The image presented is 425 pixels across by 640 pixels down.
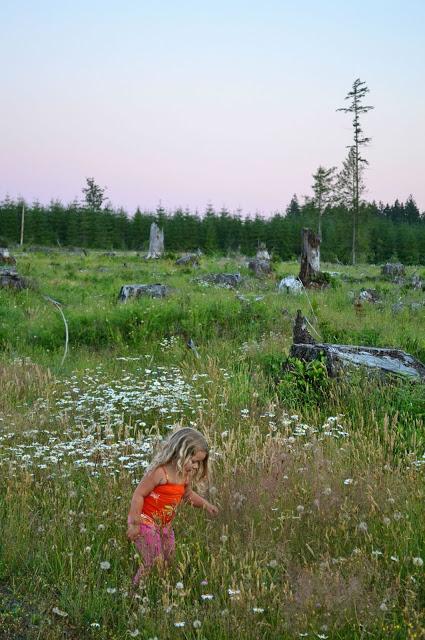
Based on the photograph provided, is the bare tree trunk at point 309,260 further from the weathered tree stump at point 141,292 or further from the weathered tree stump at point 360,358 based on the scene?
the weathered tree stump at point 360,358

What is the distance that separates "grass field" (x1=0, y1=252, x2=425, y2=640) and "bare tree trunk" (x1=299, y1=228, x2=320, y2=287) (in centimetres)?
934

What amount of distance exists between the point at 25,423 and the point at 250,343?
473 centimetres

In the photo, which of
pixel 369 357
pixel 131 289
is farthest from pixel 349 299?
pixel 369 357

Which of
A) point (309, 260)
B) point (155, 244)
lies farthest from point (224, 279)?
point (155, 244)

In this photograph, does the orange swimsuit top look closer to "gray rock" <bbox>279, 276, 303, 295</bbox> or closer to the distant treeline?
"gray rock" <bbox>279, 276, 303, 295</bbox>

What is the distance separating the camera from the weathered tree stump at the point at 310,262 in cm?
1809

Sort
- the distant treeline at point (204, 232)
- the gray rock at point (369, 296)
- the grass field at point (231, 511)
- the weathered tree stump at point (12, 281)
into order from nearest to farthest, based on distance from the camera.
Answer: the grass field at point (231, 511), the gray rock at point (369, 296), the weathered tree stump at point (12, 281), the distant treeline at point (204, 232)

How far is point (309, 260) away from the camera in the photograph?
60.0ft

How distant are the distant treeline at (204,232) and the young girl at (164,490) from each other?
151 feet

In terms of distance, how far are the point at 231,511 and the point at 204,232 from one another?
5882cm

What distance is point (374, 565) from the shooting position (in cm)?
356

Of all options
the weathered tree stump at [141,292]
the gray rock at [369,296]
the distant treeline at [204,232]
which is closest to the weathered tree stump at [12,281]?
the weathered tree stump at [141,292]

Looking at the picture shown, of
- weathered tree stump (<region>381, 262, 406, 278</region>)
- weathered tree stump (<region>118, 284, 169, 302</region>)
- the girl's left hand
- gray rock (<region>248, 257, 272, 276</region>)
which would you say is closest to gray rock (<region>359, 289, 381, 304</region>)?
weathered tree stump (<region>118, 284, 169, 302</region>)

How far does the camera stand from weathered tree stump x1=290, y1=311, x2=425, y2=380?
7375 millimetres
